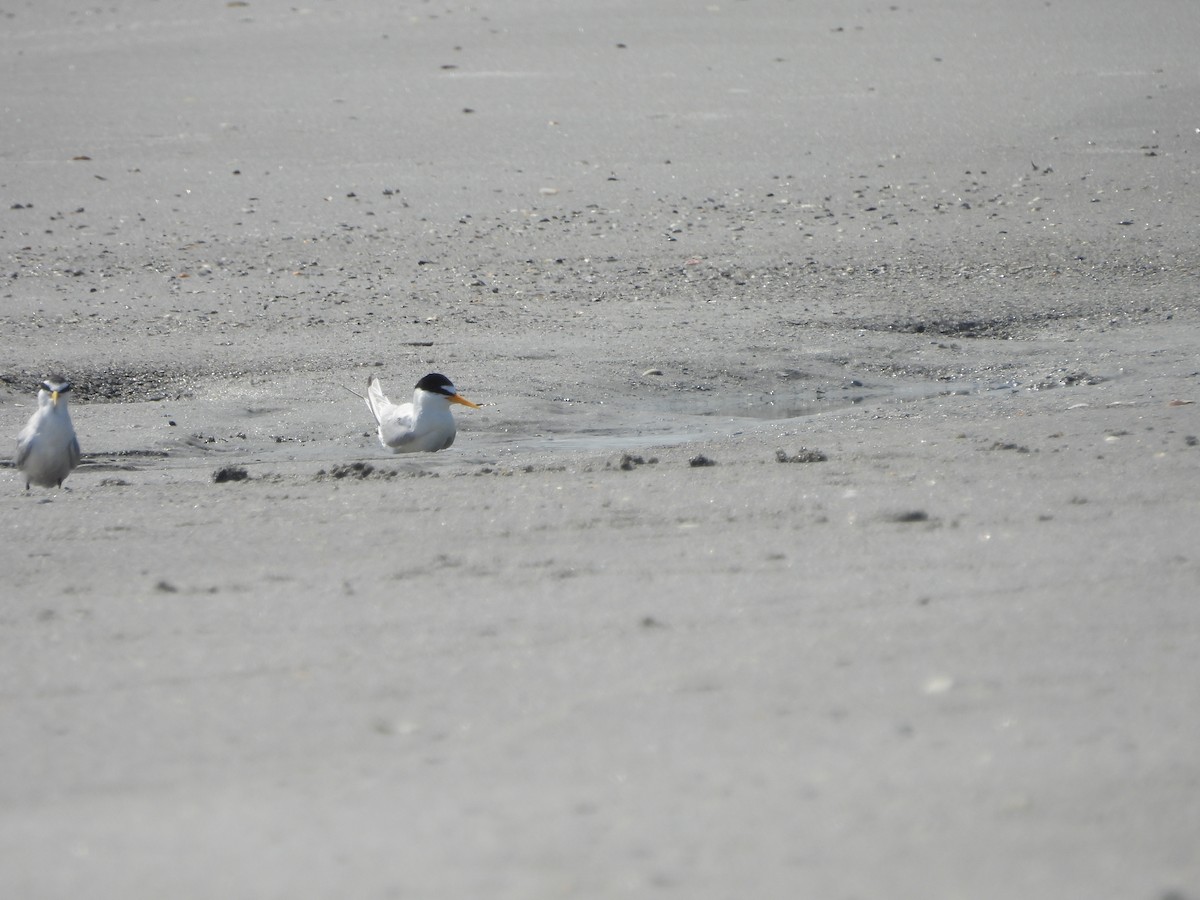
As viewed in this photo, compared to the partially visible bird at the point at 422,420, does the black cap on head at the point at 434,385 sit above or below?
above

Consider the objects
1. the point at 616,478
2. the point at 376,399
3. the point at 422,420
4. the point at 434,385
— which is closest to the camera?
the point at 616,478

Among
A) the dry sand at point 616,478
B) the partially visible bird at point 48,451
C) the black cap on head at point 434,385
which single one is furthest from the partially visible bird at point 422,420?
the partially visible bird at point 48,451

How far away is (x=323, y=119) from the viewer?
42.0 ft

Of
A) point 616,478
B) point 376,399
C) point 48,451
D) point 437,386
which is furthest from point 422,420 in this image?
point 48,451

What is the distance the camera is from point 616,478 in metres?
5.48

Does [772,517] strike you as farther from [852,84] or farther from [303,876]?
[852,84]

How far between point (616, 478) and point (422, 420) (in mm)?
1347

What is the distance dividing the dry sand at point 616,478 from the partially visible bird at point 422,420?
18 cm

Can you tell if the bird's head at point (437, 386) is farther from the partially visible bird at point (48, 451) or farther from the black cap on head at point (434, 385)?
the partially visible bird at point (48, 451)

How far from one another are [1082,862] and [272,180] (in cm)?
980

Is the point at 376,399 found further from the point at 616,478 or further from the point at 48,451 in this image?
the point at 616,478

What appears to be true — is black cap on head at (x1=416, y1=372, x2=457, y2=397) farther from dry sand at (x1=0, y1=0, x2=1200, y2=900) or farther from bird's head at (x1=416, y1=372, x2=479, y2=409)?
dry sand at (x1=0, y1=0, x2=1200, y2=900)

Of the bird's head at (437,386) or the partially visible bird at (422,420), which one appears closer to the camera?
the partially visible bird at (422,420)

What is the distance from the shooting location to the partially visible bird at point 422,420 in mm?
6457
